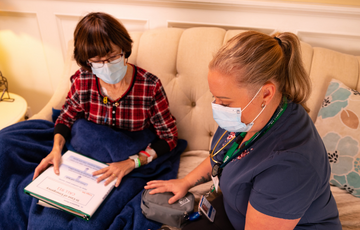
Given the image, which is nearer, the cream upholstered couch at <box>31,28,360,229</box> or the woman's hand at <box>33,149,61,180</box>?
the woman's hand at <box>33,149,61,180</box>

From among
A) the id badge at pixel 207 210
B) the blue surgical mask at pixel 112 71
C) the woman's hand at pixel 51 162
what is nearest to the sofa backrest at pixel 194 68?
the blue surgical mask at pixel 112 71

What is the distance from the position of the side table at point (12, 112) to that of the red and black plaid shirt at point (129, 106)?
370 mm

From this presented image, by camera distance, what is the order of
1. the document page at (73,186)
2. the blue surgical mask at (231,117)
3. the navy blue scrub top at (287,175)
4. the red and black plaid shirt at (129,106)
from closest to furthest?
1. the navy blue scrub top at (287,175)
2. the blue surgical mask at (231,117)
3. the document page at (73,186)
4. the red and black plaid shirt at (129,106)

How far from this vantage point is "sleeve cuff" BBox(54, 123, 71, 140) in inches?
49.7

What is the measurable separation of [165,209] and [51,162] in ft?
2.10

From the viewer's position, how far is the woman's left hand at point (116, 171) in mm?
1072

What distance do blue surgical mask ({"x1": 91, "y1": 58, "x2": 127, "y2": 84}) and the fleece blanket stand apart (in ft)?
0.90

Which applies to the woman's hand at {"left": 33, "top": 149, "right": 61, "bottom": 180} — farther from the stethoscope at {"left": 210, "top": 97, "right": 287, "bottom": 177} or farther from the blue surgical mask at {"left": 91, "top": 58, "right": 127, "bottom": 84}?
the stethoscope at {"left": 210, "top": 97, "right": 287, "bottom": 177}

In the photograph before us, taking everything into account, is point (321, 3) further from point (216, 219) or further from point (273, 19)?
point (216, 219)

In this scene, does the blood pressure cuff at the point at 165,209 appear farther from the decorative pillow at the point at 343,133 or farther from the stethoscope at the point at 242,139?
the decorative pillow at the point at 343,133

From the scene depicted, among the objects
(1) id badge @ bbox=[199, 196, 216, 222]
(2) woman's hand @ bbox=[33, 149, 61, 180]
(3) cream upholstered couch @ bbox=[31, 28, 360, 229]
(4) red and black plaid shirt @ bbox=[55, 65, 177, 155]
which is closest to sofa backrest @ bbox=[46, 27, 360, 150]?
(3) cream upholstered couch @ bbox=[31, 28, 360, 229]

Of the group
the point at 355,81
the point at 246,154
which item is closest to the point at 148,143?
the point at 246,154

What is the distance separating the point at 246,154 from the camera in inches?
30.6

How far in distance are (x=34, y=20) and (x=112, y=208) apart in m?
1.59
